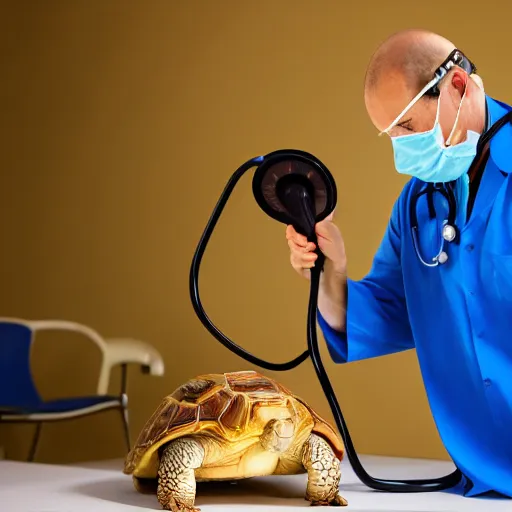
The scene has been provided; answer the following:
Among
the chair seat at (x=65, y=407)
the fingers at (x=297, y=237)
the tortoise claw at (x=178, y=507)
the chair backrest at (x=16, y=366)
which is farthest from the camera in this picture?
the chair backrest at (x=16, y=366)

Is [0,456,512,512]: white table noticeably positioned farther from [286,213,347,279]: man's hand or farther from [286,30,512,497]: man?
[286,213,347,279]: man's hand

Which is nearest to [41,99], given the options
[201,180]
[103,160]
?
[103,160]

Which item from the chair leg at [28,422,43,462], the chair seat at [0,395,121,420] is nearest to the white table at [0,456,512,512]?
the chair seat at [0,395,121,420]

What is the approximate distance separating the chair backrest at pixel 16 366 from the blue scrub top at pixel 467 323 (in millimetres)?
2157

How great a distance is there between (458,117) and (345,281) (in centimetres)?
38

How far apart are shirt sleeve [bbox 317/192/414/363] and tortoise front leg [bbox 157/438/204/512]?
0.35m

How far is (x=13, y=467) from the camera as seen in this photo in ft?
7.24

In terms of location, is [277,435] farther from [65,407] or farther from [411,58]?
[65,407]

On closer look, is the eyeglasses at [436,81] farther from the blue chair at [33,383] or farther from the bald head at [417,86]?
the blue chair at [33,383]

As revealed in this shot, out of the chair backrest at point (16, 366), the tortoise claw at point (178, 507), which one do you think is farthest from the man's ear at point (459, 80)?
the chair backrest at point (16, 366)

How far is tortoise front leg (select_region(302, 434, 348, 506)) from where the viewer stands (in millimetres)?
1594

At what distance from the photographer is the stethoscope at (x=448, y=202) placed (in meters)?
1.62

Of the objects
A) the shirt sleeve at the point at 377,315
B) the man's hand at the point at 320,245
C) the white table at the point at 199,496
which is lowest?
the white table at the point at 199,496

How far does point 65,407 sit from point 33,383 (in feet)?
1.37
